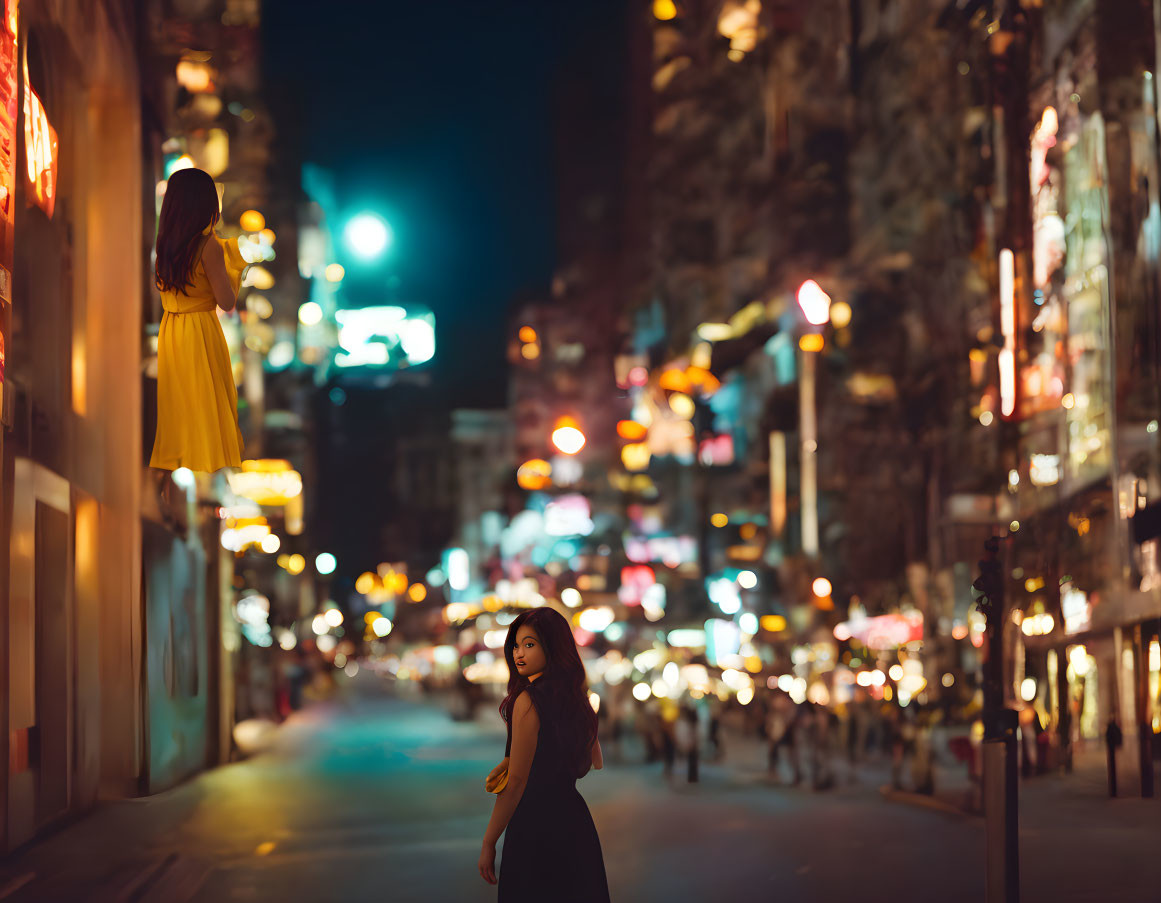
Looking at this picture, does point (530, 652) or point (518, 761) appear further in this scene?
point (530, 652)

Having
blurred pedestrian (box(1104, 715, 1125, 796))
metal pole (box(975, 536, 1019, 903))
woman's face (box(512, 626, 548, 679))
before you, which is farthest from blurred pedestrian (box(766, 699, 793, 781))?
woman's face (box(512, 626, 548, 679))

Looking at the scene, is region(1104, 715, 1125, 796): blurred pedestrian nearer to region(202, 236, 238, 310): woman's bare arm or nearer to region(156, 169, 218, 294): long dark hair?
region(202, 236, 238, 310): woman's bare arm

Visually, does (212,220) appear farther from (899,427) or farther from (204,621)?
(899,427)

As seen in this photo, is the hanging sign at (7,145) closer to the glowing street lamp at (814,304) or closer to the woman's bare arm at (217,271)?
the woman's bare arm at (217,271)

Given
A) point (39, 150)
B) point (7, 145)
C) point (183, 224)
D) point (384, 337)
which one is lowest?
point (183, 224)

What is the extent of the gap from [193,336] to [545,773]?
2.34 meters

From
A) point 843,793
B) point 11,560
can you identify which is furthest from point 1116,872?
point 843,793

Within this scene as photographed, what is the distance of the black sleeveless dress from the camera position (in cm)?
618

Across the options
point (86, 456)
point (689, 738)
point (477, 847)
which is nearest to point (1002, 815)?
point (86, 456)

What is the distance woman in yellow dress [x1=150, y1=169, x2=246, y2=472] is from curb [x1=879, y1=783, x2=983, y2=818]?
13680 mm

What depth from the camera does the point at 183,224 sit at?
229 inches

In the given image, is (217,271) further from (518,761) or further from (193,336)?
(518,761)

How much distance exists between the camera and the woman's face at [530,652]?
6.05 meters

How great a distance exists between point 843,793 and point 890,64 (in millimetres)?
49411
